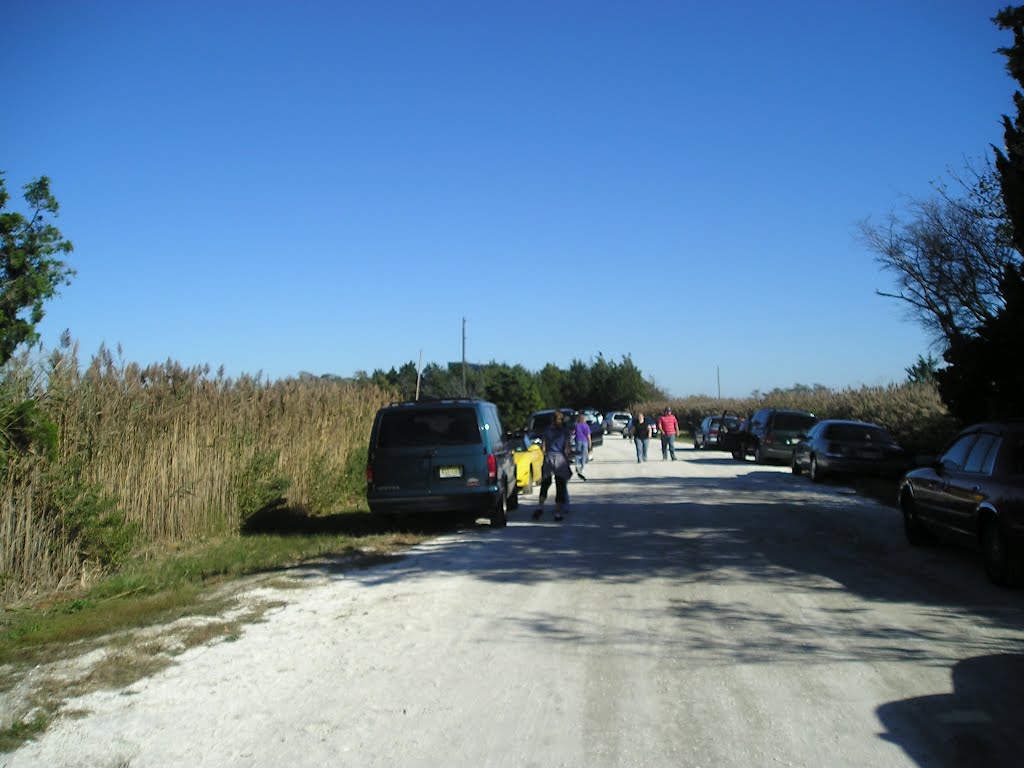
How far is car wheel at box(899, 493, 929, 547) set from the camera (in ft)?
37.1

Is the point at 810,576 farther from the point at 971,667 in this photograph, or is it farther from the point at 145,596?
the point at 145,596

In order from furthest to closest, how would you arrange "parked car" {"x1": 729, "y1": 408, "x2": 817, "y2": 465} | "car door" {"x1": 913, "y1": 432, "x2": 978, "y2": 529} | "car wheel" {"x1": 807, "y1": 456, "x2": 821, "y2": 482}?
"parked car" {"x1": 729, "y1": 408, "x2": 817, "y2": 465} < "car wheel" {"x1": 807, "y1": 456, "x2": 821, "y2": 482} < "car door" {"x1": 913, "y1": 432, "x2": 978, "y2": 529}

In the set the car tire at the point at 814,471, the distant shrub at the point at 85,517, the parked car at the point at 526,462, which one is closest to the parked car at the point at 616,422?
the car tire at the point at 814,471

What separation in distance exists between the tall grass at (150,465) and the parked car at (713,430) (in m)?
23.2

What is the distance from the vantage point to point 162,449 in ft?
40.0

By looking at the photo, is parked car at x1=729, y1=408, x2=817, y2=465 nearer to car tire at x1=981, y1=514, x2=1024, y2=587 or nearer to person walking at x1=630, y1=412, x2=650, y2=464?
person walking at x1=630, y1=412, x2=650, y2=464

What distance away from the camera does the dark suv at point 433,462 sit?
13.2m

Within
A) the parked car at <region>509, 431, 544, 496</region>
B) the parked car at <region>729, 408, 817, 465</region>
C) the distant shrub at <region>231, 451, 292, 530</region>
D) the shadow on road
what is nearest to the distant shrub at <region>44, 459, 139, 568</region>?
the distant shrub at <region>231, 451, 292, 530</region>

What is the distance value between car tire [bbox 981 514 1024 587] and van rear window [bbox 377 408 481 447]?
6933mm

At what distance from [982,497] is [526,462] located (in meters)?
11.1

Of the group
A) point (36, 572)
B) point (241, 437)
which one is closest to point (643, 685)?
point (36, 572)

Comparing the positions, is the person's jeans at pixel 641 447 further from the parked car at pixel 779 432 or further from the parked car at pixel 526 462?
the parked car at pixel 526 462

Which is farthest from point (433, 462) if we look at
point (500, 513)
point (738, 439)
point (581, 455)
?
point (738, 439)

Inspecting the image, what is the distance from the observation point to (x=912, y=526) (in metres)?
11.5
